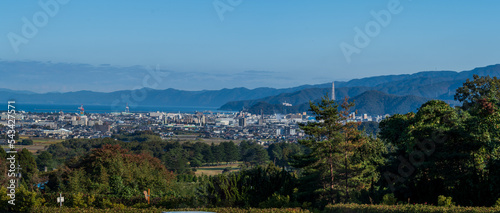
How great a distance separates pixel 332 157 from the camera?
43.9 ft

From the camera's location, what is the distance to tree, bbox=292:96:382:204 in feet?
42.9

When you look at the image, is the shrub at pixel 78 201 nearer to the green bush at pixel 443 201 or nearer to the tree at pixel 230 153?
the green bush at pixel 443 201

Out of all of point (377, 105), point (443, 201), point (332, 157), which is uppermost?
point (377, 105)

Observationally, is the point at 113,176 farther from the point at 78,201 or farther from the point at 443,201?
the point at 443,201

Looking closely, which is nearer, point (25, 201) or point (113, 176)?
point (25, 201)

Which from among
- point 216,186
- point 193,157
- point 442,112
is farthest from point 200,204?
point 193,157

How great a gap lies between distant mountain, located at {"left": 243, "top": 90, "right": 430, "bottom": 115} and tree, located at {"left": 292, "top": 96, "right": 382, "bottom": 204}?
486 feet

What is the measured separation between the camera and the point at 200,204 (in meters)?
11.4

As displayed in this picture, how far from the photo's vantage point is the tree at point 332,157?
13.1 metres

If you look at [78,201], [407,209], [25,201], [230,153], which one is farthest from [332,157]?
[230,153]

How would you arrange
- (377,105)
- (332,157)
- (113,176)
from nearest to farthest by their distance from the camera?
1. (332,157)
2. (113,176)
3. (377,105)

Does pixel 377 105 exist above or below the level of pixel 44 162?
above

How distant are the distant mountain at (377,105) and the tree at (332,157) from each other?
14828cm

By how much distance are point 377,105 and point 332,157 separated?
16990cm
